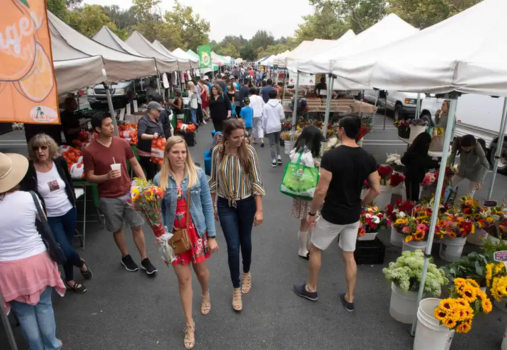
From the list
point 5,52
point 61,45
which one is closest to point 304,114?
point 61,45

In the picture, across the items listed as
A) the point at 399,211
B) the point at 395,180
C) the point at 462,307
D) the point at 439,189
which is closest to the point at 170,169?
the point at 439,189

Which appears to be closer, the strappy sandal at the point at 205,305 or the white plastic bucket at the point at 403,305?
the white plastic bucket at the point at 403,305

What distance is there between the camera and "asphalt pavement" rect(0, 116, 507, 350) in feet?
9.92

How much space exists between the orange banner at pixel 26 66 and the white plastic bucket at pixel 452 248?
4.48 meters

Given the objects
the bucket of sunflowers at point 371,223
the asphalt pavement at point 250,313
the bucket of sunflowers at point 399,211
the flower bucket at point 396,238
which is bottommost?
the asphalt pavement at point 250,313

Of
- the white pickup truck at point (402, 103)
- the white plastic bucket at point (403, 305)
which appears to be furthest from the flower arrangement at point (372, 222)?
the white pickup truck at point (402, 103)

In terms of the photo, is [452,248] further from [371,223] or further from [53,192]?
[53,192]

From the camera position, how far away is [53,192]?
10.9 feet

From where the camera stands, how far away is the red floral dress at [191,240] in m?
2.77

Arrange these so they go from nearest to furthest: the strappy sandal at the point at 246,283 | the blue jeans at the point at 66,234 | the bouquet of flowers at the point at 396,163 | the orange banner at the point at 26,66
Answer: the orange banner at the point at 26,66 → the blue jeans at the point at 66,234 → the strappy sandal at the point at 246,283 → the bouquet of flowers at the point at 396,163

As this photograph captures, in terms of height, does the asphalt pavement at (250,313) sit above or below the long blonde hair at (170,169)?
below

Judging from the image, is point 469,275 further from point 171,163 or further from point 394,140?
point 394,140

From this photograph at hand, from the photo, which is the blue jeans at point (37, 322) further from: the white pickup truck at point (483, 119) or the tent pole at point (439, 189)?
the white pickup truck at point (483, 119)

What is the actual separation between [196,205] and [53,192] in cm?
160
